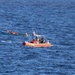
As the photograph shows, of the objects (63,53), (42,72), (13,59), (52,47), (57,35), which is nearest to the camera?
(42,72)

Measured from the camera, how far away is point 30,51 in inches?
4154

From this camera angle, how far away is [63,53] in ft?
341

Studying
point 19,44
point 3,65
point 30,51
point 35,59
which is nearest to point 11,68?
point 3,65

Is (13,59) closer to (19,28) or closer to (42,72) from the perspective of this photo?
(42,72)

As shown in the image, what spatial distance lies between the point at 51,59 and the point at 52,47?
46.9 feet

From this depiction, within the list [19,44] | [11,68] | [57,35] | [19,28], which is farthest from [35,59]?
[19,28]

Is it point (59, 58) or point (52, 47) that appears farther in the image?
point (52, 47)

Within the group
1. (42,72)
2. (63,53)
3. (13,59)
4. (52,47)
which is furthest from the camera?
(52,47)

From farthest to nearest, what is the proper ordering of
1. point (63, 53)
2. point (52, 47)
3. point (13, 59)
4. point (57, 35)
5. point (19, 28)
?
point (19, 28), point (57, 35), point (52, 47), point (63, 53), point (13, 59)

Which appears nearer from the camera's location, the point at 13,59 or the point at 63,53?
the point at 13,59

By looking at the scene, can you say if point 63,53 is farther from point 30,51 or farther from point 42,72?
point 42,72

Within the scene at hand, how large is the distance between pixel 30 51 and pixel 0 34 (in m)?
28.1

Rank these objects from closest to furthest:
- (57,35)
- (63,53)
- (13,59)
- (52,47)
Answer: (13,59)
(63,53)
(52,47)
(57,35)

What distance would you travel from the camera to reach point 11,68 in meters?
88.2
